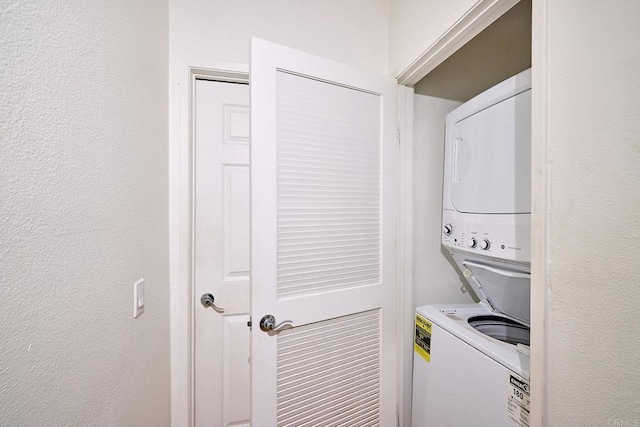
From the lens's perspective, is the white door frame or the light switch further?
the white door frame

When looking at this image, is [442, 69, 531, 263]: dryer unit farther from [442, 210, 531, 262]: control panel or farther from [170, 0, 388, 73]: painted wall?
[170, 0, 388, 73]: painted wall

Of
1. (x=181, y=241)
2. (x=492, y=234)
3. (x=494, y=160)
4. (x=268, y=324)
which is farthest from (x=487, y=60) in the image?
(x=181, y=241)

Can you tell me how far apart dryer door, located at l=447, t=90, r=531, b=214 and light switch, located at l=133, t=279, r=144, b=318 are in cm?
142

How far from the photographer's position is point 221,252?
4.46ft

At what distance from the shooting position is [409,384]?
1434 millimetres

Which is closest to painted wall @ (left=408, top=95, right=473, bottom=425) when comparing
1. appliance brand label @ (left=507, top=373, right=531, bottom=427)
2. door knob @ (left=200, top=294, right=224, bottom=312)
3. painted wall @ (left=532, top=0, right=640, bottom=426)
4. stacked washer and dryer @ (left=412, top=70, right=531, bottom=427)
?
stacked washer and dryer @ (left=412, top=70, right=531, bottom=427)

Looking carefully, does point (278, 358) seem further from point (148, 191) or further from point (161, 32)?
point (161, 32)

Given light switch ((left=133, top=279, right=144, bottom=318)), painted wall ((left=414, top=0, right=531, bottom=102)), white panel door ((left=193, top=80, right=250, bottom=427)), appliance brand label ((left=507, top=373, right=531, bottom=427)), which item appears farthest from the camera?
painted wall ((left=414, top=0, right=531, bottom=102))

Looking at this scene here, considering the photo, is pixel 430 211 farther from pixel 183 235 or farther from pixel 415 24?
pixel 183 235

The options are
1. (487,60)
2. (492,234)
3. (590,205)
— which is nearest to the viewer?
(590,205)

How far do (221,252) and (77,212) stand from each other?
0.77 meters

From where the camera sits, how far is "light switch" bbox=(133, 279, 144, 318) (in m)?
0.89

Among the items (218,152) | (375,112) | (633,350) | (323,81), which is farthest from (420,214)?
(218,152)

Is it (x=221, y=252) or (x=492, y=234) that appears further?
(x=221, y=252)
